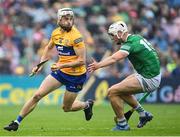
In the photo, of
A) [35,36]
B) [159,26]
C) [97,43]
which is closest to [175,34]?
[159,26]

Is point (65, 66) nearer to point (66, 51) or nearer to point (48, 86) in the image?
point (66, 51)

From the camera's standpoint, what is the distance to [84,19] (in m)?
30.4

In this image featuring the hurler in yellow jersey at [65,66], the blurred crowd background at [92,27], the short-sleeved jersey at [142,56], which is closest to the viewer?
the short-sleeved jersey at [142,56]

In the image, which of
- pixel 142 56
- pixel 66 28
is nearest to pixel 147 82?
pixel 142 56

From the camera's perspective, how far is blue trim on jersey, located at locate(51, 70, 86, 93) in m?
16.8

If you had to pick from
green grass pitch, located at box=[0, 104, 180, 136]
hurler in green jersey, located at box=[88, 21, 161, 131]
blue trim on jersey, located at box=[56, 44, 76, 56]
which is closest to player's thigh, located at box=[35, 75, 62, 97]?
blue trim on jersey, located at box=[56, 44, 76, 56]

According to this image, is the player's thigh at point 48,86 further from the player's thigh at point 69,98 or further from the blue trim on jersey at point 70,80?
the player's thigh at point 69,98

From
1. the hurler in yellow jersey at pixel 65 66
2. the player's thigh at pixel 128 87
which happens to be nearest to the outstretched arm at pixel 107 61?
the player's thigh at pixel 128 87

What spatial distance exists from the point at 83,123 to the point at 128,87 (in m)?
3.33

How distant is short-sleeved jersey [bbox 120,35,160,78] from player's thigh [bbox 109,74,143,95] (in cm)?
27

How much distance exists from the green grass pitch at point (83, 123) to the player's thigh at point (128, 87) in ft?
2.85

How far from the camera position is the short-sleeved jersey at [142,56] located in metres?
16.1

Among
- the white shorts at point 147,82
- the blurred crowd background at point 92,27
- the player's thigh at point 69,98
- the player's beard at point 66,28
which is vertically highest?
the player's beard at point 66,28

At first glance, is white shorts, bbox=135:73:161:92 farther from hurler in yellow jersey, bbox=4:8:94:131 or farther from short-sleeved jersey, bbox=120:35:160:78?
hurler in yellow jersey, bbox=4:8:94:131
